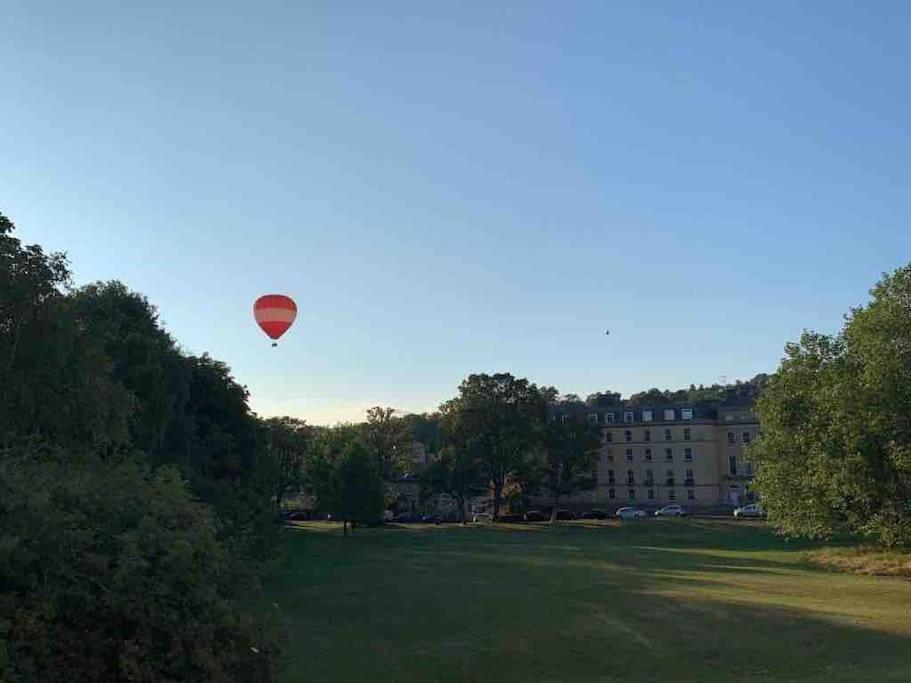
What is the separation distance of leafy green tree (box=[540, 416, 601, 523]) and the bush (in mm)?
84376

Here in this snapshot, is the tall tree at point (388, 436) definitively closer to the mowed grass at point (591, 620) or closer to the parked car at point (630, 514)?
the parked car at point (630, 514)

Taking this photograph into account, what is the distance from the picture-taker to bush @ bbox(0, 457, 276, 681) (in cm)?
1002

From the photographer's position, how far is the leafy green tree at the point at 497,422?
3698 inches

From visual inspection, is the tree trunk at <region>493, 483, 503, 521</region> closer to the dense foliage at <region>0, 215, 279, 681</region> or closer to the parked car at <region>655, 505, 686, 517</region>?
the parked car at <region>655, 505, 686, 517</region>

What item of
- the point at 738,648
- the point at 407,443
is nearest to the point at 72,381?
the point at 738,648

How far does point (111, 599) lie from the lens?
10359mm

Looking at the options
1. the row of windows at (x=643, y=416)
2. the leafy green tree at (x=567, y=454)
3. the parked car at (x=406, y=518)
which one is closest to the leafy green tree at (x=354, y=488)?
the parked car at (x=406, y=518)

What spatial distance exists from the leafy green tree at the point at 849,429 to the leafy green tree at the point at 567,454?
49446mm

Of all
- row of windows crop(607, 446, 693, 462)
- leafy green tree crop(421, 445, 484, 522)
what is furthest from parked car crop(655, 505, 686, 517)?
leafy green tree crop(421, 445, 484, 522)

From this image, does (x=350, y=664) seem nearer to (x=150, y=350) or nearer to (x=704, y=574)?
(x=150, y=350)

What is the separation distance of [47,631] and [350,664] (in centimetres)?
1108

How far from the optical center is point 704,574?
1558 inches

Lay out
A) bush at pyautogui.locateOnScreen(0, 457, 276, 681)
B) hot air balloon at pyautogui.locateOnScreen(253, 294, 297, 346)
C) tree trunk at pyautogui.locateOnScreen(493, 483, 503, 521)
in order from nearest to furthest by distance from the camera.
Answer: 1. bush at pyautogui.locateOnScreen(0, 457, 276, 681)
2. hot air balloon at pyautogui.locateOnScreen(253, 294, 297, 346)
3. tree trunk at pyautogui.locateOnScreen(493, 483, 503, 521)

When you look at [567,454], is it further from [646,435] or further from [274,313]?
[274,313]
